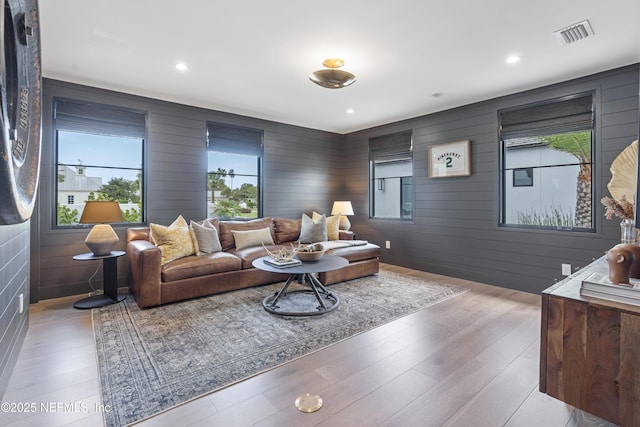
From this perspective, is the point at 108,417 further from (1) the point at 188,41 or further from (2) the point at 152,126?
(2) the point at 152,126

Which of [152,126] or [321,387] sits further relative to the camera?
[152,126]

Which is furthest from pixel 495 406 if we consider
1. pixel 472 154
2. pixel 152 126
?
pixel 152 126

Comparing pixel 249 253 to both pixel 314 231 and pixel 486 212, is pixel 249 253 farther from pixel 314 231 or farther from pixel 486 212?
pixel 486 212

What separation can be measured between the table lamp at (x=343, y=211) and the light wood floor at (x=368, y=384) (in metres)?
2.86

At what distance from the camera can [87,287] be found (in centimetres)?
378

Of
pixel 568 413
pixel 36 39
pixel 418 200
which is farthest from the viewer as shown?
pixel 418 200

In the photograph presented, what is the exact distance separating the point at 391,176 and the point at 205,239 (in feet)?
11.1

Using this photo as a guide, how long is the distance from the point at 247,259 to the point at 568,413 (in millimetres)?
3232

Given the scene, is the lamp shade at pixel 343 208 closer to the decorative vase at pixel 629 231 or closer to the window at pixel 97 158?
the window at pixel 97 158

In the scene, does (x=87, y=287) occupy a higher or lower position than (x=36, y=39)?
lower

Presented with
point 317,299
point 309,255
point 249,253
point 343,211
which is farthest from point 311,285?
point 343,211

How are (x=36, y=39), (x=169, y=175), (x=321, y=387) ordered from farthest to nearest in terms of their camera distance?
1. (x=169, y=175)
2. (x=321, y=387)
3. (x=36, y=39)

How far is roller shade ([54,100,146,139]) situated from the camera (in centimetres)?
363

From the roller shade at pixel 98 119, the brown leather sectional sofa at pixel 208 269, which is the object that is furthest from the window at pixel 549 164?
the roller shade at pixel 98 119
